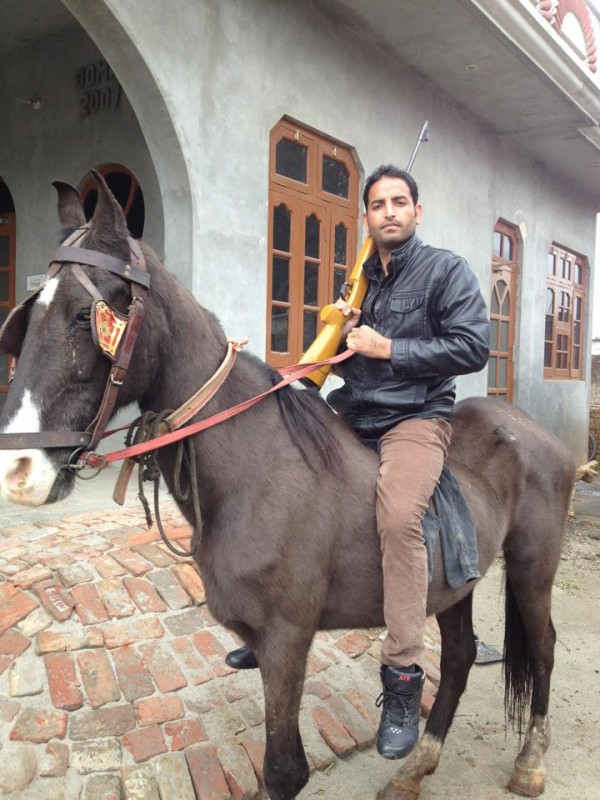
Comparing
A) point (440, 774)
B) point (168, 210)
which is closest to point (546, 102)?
point (168, 210)

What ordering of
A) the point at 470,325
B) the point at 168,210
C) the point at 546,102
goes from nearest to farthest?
1. the point at 470,325
2. the point at 168,210
3. the point at 546,102

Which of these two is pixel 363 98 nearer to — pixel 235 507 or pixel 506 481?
pixel 506 481

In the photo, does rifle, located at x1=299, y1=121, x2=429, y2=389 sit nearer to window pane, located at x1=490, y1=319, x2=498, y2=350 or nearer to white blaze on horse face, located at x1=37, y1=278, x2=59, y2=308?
white blaze on horse face, located at x1=37, y1=278, x2=59, y2=308

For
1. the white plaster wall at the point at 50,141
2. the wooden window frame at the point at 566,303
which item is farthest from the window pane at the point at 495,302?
the white plaster wall at the point at 50,141

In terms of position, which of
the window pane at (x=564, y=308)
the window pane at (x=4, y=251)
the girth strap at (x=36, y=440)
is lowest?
the girth strap at (x=36, y=440)

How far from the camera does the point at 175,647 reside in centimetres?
300

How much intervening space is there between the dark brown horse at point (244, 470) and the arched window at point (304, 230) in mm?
3513

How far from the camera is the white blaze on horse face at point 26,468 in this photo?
1596mm

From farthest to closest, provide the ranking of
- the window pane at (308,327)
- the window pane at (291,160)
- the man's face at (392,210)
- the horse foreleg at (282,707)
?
the window pane at (308,327)
the window pane at (291,160)
the man's face at (392,210)
the horse foreleg at (282,707)

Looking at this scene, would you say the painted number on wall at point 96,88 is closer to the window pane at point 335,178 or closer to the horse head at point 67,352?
the window pane at point 335,178

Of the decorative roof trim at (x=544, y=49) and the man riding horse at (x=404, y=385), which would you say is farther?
the decorative roof trim at (x=544, y=49)

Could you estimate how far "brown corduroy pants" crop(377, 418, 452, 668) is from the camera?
2.09 meters

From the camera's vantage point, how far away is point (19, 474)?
63.1 inches

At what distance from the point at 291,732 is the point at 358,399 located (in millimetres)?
1201
